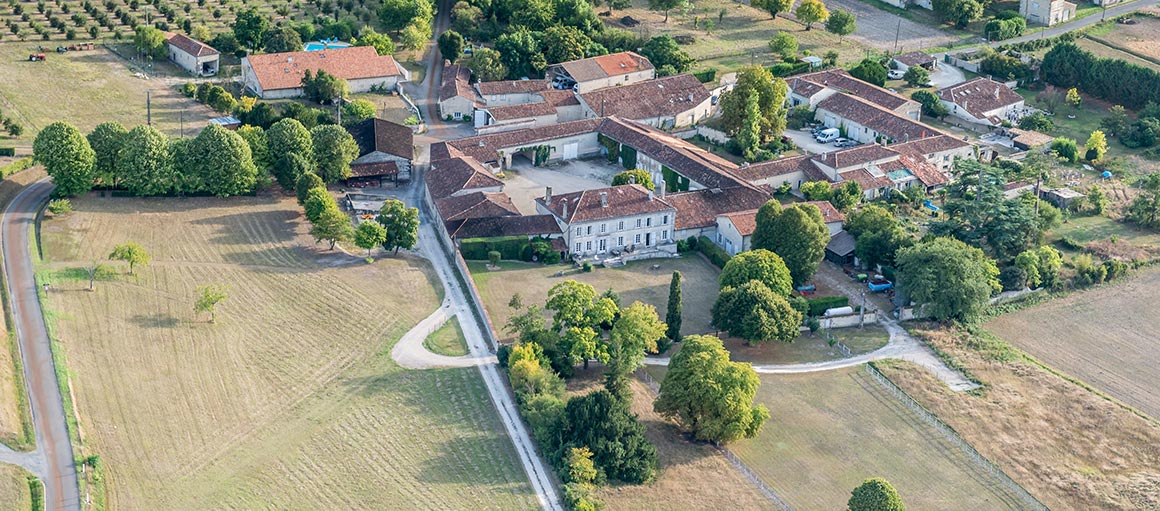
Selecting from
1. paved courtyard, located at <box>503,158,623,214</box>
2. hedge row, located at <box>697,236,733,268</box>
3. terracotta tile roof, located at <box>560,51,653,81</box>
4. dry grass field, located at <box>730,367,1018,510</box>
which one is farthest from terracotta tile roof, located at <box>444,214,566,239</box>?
terracotta tile roof, located at <box>560,51,653,81</box>

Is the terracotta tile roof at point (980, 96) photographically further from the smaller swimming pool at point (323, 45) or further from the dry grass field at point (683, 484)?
the dry grass field at point (683, 484)

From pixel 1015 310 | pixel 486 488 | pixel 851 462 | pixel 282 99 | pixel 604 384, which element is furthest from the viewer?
pixel 282 99

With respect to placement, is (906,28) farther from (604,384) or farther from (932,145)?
(604,384)

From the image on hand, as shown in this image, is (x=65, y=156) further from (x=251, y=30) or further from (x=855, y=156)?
(x=855, y=156)

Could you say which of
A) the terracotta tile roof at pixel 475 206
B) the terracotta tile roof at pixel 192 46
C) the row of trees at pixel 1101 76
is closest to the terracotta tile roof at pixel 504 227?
the terracotta tile roof at pixel 475 206

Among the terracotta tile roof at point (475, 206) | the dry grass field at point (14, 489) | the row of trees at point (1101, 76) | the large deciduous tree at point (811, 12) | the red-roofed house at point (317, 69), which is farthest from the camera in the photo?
the large deciduous tree at point (811, 12)

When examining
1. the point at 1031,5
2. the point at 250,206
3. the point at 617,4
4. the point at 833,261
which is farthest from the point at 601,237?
the point at 1031,5
